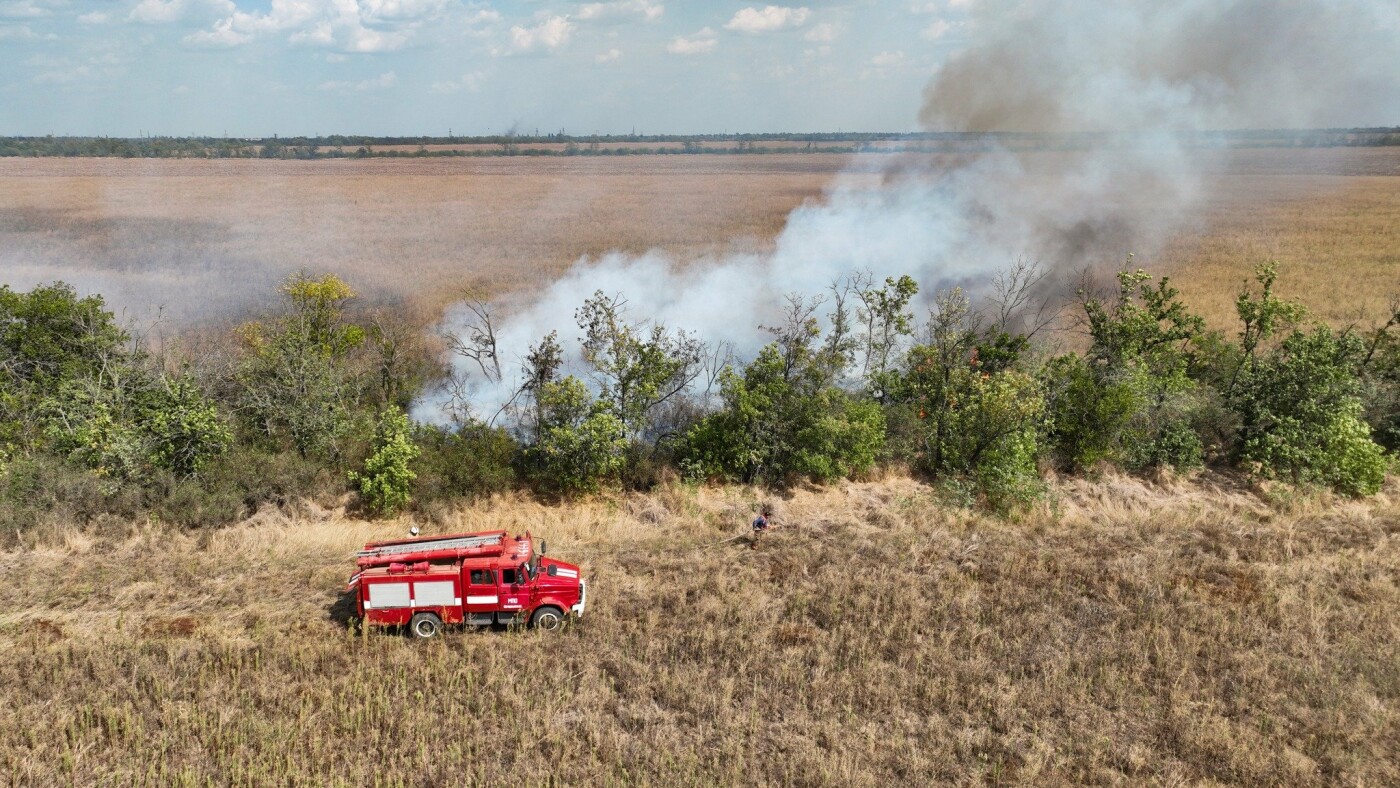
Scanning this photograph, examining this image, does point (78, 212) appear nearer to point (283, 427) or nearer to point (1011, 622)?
point (283, 427)

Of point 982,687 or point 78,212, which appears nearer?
point 982,687

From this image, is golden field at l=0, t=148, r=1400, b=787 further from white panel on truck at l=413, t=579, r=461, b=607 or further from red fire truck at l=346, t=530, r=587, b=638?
white panel on truck at l=413, t=579, r=461, b=607

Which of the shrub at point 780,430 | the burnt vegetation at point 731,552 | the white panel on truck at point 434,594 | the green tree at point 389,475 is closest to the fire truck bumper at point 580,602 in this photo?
the burnt vegetation at point 731,552

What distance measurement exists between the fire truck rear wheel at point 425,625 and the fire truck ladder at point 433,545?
3.61ft

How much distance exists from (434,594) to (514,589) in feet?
4.36

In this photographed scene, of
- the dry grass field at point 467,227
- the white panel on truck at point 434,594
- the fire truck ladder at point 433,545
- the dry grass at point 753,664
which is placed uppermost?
the dry grass field at point 467,227

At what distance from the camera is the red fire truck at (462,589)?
13.2 metres

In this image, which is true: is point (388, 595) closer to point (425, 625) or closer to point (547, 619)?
point (425, 625)

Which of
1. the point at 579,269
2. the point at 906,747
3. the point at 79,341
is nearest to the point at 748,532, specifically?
the point at 906,747

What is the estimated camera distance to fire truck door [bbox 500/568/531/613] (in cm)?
1341

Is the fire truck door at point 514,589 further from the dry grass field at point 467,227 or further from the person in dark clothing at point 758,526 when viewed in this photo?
the dry grass field at point 467,227

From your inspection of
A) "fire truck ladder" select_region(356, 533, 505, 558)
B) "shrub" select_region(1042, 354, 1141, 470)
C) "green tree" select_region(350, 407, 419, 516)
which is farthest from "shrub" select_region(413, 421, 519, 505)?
"shrub" select_region(1042, 354, 1141, 470)

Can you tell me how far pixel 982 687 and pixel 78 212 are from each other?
7482cm

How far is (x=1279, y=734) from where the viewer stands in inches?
438
